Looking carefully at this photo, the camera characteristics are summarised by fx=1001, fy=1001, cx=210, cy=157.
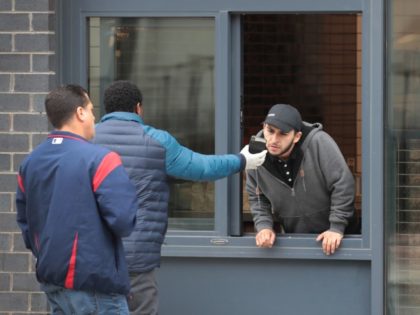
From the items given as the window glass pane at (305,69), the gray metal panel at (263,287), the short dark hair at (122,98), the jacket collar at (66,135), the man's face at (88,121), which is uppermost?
the window glass pane at (305,69)

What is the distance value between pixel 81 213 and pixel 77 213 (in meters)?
0.02

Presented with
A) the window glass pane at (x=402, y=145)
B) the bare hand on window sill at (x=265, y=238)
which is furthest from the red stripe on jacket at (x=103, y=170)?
the window glass pane at (x=402, y=145)

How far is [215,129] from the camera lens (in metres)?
6.50

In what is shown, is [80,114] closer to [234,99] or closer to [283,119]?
[283,119]

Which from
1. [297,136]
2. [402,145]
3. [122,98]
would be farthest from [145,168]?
[402,145]

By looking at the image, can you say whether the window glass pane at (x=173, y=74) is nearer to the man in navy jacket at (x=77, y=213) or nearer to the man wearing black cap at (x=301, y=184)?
the man wearing black cap at (x=301, y=184)

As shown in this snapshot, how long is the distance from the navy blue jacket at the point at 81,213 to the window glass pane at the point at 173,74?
220cm

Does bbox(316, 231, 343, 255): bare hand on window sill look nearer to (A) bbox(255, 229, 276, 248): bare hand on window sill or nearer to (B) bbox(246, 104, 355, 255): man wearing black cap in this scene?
(B) bbox(246, 104, 355, 255): man wearing black cap

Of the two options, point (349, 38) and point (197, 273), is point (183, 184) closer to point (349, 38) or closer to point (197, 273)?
point (197, 273)

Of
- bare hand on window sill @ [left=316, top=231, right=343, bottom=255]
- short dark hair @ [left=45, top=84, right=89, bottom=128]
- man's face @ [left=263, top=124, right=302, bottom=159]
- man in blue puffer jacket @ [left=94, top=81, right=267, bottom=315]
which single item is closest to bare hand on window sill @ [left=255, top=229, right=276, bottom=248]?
bare hand on window sill @ [left=316, top=231, right=343, bottom=255]

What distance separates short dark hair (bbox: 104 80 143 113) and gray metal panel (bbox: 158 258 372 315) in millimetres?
1502

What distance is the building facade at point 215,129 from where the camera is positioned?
6.30m

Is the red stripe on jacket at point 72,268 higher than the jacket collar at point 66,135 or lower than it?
lower

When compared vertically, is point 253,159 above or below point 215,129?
below
